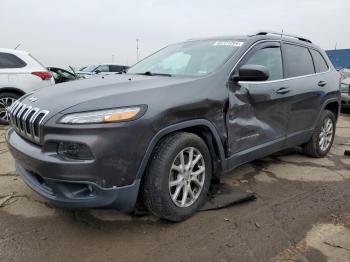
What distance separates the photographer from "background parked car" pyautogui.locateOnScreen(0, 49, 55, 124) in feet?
26.1

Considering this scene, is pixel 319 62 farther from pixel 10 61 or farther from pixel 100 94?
pixel 10 61

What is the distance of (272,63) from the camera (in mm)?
4379

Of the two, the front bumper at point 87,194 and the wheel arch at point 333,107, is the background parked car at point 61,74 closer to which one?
the wheel arch at point 333,107

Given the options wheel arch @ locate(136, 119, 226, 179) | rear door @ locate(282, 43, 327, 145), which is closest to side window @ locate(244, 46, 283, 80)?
rear door @ locate(282, 43, 327, 145)

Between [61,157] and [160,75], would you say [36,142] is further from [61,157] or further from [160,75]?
[160,75]

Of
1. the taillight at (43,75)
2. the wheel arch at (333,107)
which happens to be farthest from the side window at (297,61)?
the taillight at (43,75)

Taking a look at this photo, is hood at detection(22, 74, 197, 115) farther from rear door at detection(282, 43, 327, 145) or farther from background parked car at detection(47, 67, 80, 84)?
background parked car at detection(47, 67, 80, 84)

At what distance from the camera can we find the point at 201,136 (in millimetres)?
3473

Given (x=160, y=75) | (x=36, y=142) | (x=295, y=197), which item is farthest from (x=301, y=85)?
(x=36, y=142)

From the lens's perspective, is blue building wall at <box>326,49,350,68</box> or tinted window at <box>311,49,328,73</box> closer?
tinted window at <box>311,49,328,73</box>

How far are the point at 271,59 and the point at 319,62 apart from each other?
1439 mm

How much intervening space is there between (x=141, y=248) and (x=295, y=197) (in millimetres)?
1874

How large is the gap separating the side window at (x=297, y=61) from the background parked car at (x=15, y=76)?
18.2 feet

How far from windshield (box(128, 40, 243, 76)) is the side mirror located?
22 centimetres
